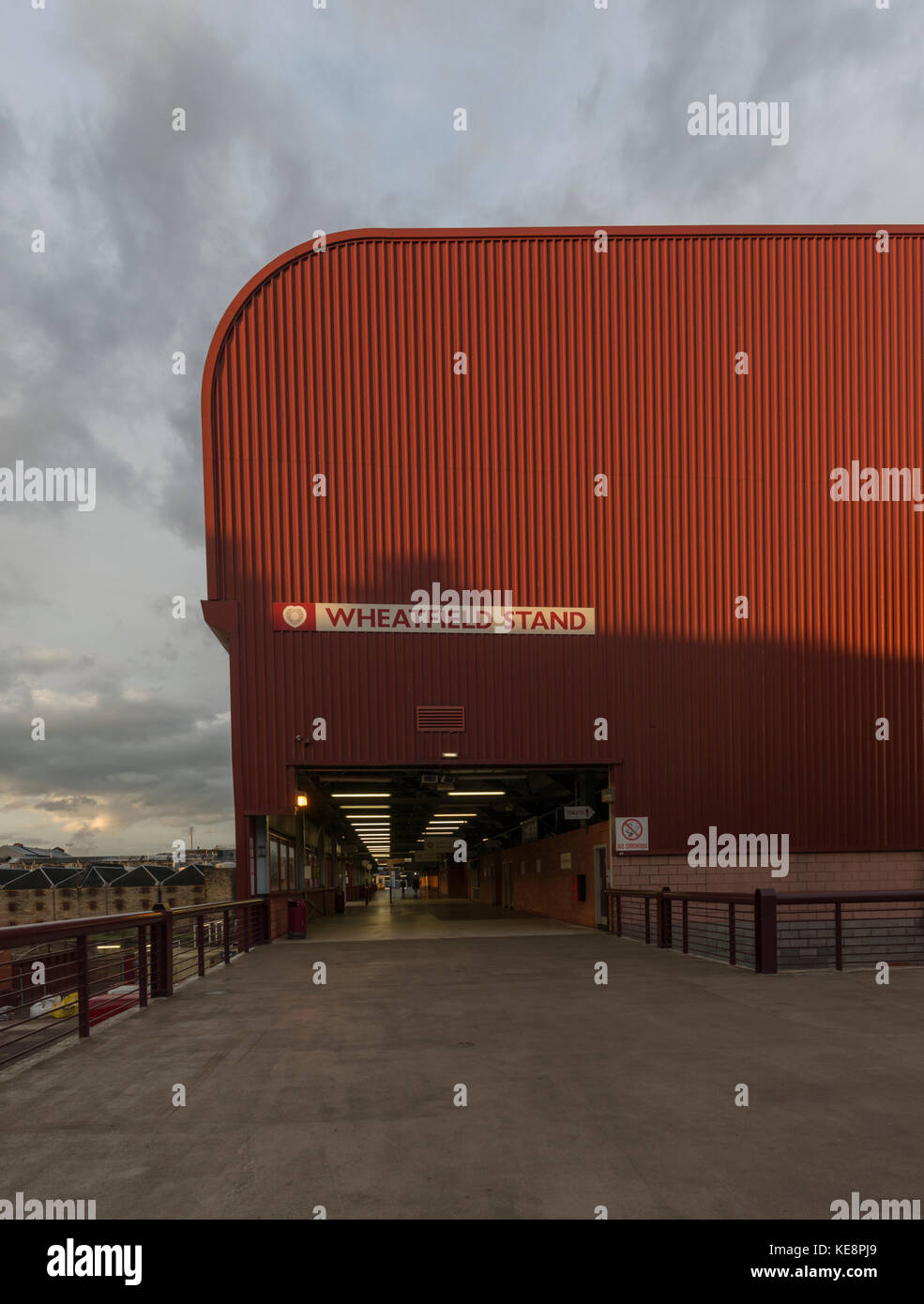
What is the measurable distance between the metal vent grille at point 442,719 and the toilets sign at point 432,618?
1648 mm

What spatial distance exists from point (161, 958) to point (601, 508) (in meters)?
13.3

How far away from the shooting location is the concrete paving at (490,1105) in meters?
3.96

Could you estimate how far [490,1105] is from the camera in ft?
17.5

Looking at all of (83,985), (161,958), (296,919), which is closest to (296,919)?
(296,919)

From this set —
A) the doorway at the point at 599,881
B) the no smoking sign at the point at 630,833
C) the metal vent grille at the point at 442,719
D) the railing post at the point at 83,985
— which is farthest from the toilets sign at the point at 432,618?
the railing post at the point at 83,985

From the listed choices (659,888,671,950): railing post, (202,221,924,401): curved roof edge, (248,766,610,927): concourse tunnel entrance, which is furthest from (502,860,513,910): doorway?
(202,221,924,401): curved roof edge

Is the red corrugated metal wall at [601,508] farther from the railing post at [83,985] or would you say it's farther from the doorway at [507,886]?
the doorway at [507,886]

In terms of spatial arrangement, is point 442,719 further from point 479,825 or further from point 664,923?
point 479,825

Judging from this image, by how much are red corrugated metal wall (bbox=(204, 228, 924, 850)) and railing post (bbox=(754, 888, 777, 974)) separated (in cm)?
775
